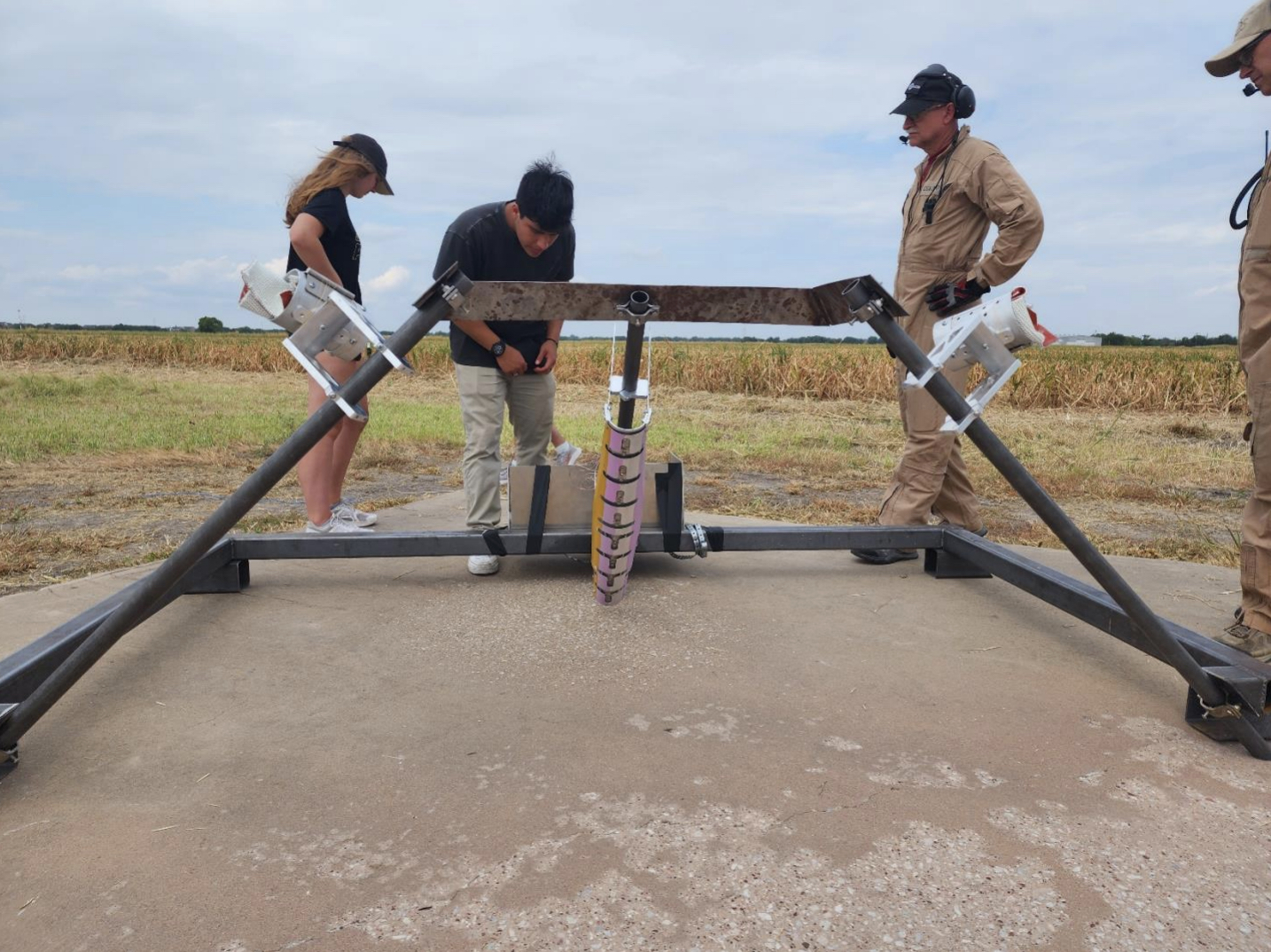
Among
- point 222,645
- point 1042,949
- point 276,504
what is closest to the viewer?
point 1042,949

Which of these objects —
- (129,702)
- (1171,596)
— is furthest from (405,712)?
(1171,596)

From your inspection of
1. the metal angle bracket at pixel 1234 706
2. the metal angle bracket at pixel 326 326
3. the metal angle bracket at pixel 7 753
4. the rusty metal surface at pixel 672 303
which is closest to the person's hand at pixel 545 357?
the rusty metal surface at pixel 672 303

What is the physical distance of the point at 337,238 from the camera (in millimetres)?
4324

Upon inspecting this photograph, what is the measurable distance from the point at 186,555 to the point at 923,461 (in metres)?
3.19

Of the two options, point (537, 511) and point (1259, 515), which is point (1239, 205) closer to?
point (1259, 515)

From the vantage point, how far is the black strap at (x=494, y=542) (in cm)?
381

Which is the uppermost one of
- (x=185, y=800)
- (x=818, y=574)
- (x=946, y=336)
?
(x=946, y=336)

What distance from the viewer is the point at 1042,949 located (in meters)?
1.68

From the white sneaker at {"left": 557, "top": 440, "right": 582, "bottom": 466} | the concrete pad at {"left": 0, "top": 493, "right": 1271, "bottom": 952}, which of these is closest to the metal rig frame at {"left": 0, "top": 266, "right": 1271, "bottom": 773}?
the concrete pad at {"left": 0, "top": 493, "right": 1271, "bottom": 952}

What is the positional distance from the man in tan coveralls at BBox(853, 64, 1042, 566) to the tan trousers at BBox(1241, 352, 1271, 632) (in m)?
1.14

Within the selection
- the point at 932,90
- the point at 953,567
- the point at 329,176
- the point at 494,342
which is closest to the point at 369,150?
the point at 329,176

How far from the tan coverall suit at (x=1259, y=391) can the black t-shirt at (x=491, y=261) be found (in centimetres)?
251

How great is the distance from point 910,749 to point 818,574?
1.70 meters

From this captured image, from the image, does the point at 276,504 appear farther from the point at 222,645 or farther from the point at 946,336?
the point at 946,336
